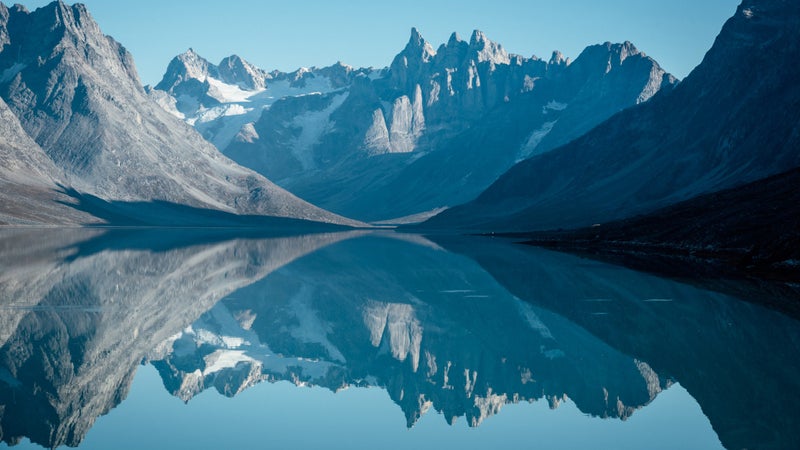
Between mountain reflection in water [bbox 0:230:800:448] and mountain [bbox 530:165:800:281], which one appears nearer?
mountain reflection in water [bbox 0:230:800:448]

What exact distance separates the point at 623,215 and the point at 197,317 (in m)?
154

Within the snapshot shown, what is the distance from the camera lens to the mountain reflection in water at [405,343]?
81.9 ft

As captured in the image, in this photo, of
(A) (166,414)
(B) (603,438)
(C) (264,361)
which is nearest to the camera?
(B) (603,438)

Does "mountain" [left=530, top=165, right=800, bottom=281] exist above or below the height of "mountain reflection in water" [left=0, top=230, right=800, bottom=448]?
above

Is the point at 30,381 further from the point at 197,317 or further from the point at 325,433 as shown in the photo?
the point at 197,317

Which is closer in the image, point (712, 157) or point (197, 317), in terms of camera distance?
point (197, 317)

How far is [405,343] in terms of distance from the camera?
3662 centimetres

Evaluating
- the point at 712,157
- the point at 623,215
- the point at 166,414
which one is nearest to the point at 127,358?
the point at 166,414

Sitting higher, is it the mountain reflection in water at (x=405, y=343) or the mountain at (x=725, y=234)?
the mountain at (x=725, y=234)

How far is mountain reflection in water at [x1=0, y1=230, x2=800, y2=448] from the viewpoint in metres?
25.0

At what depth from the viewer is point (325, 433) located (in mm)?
22344

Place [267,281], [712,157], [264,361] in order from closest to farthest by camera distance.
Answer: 1. [264,361]
2. [267,281]
3. [712,157]

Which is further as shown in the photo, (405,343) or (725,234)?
(725,234)

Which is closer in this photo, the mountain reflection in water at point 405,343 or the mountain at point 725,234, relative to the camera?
the mountain reflection in water at point 405,343
